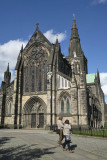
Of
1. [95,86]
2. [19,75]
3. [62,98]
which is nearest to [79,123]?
[62,98]

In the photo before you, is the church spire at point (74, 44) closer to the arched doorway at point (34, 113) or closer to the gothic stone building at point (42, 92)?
the gothic stone building at point (42, 92)

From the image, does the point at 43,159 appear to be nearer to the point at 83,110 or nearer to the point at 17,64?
the point at 83,110

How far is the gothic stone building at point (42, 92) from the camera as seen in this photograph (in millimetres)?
24794

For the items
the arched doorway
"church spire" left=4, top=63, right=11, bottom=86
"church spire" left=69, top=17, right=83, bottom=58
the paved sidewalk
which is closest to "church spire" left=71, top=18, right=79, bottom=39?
"church spire" left=69, top=17, right=83, bottom=58

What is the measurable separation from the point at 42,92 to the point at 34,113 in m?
4.09

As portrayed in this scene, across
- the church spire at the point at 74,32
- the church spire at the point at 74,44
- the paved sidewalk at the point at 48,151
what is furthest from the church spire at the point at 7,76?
the church spire at the point at 74,32

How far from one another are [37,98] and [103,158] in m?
22.5

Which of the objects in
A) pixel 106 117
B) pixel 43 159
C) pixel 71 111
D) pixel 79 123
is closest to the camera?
pixel 43 159

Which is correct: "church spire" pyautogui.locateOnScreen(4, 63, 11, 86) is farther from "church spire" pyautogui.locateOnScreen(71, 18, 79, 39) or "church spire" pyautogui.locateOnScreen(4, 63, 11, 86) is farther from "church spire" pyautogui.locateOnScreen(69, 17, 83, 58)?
"church spire" pyautogui.locateOnScreen(71, 18, 79, 39)

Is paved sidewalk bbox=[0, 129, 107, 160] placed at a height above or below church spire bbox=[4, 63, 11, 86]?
below

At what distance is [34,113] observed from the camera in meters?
29.1

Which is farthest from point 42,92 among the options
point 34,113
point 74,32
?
point 74,32

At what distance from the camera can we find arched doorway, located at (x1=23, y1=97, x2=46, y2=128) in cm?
2825

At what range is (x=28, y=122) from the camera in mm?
28859
